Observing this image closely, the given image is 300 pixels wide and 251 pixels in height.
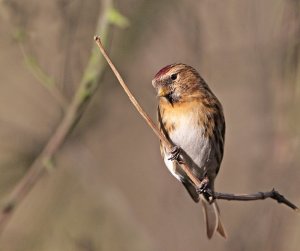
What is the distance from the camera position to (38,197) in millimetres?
5809

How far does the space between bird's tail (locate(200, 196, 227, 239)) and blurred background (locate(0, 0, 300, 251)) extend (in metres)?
0.16

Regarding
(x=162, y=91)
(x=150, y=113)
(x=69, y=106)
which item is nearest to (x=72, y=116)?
(x=69, y=106)

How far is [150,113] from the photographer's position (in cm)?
486

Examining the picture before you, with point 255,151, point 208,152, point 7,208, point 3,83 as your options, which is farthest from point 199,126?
point 3,83

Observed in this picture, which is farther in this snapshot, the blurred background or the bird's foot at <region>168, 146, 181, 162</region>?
the blurred background

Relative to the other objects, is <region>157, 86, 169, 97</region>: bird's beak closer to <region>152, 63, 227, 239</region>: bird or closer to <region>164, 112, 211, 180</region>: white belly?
<region>152, 63, 227, 239</region>: bird

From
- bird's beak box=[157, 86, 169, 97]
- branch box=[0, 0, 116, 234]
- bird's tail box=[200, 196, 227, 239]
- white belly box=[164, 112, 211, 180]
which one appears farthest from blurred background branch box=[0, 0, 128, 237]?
bird's tail box=[200, 196, 227, 239]

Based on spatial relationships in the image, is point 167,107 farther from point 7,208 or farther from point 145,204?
point 145,204

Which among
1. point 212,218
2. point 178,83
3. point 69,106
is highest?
point 178,83

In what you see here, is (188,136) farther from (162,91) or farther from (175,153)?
(162,91)

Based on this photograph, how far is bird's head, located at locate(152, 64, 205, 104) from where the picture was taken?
3897mm

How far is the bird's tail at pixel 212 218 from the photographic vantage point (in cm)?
399

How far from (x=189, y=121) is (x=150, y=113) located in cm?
86

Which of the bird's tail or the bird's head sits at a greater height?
the bird's head
